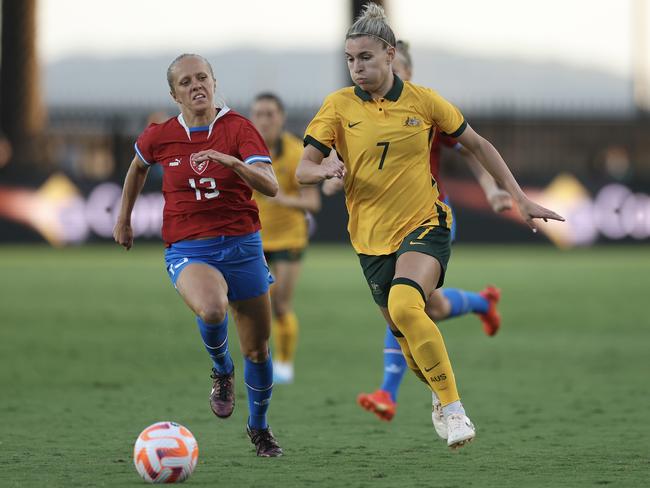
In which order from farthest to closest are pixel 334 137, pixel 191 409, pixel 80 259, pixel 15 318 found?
pixel 80 259 → pixel 15 318 → pixel 191 409 → pixel 334 137

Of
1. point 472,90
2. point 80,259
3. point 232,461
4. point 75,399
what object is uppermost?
point 232,461

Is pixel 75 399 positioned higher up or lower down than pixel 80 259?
higher up

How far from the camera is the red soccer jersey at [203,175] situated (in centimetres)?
746

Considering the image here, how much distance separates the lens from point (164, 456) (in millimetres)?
6555

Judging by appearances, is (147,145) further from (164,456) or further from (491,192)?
(491,192)

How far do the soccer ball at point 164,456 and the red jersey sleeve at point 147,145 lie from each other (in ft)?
5.53

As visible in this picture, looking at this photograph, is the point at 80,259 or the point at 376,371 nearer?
the point at 376,371

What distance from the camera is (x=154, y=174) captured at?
25688 mm

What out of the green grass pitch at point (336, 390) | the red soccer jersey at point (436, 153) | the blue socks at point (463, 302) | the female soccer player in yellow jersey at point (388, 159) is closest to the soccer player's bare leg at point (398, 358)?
the blue socks at point (463, 302)

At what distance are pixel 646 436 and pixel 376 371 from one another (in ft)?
12.8

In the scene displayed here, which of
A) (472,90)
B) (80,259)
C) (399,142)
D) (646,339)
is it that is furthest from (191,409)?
(472,90)

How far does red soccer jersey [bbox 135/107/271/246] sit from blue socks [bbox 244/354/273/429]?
2.54 ft

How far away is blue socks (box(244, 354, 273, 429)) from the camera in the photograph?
7.69m

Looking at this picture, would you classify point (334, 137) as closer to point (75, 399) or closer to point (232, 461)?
point (232, 461)
